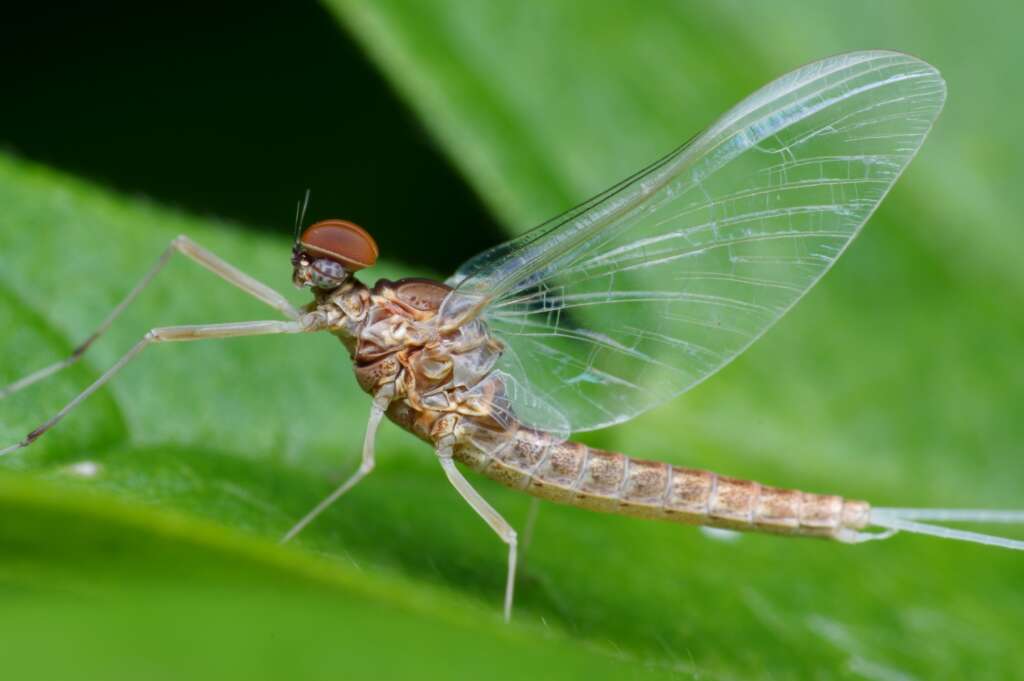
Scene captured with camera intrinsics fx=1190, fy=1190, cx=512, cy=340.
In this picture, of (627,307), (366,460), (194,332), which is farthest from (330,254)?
(627,307)

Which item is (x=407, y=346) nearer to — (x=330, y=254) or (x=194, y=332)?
(x=330, y=254)

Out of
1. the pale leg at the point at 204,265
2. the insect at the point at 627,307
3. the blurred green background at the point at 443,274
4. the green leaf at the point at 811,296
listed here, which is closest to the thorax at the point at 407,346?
the insect at the point at 627,307

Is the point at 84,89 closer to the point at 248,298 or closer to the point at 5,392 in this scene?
the point at 248,298

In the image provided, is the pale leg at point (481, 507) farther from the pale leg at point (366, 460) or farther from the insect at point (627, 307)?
the pale leg at point (366, 460)

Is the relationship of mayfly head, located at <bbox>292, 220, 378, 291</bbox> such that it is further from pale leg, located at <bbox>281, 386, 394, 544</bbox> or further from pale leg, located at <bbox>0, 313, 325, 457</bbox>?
pale leg, located at <bbox>281, 386, 394, 544</bbox>

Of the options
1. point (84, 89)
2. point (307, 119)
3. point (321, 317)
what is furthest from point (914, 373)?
point (84, 89)

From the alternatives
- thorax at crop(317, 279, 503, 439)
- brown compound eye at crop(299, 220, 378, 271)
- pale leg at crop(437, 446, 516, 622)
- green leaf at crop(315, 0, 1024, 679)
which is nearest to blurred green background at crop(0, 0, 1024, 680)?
green leaf at crop(315, 0, 1024, 679)

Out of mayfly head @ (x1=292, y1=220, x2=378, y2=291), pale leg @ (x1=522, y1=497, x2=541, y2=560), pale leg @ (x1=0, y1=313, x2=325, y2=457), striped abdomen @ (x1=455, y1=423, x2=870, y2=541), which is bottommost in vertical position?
pale leg @ (x1=522, y1=497, x2=541, y2=560)
